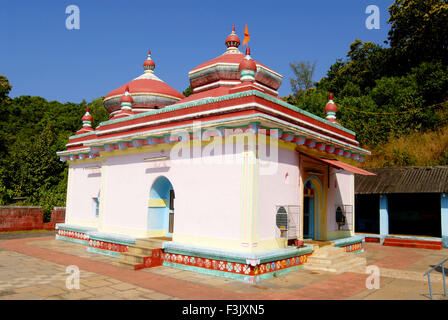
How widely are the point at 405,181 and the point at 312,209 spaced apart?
24.0 feet

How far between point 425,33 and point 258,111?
27716mm

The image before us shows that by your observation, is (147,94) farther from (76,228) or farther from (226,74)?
(76,228)

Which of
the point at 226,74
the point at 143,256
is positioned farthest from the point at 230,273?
the point at 226,74

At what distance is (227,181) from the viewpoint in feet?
28.7

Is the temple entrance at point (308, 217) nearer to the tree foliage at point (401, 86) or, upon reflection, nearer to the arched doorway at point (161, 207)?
the arched doorway at point (161, 207)

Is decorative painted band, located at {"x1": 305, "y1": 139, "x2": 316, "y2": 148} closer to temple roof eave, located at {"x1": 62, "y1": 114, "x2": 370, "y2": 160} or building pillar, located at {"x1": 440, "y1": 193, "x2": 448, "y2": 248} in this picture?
temple roof eave, located at {"x1": 62, "y1": 114, "x2": 370, "y2": 160}

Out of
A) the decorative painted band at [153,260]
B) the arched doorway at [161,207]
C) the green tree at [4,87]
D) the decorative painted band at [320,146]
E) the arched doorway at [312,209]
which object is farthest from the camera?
the green tree at [4,87]

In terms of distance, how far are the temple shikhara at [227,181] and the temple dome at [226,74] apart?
4 cm

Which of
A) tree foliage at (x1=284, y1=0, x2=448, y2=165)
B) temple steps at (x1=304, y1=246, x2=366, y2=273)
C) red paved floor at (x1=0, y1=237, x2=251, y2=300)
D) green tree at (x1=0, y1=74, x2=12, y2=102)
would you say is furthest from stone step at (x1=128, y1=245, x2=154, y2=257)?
green tree at (x1=0, y1=74, x2=12, y2=102)

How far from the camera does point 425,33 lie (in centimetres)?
2916

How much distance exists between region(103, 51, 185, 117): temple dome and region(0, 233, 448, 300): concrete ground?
7097 mm

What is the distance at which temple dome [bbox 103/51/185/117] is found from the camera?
15.5m

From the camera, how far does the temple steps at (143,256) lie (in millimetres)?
9383

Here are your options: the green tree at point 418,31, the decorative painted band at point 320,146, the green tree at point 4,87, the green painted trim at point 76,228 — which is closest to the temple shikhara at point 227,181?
the decorative painted band at point 320,146
